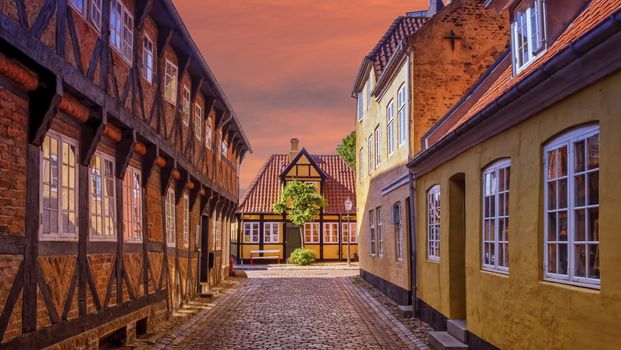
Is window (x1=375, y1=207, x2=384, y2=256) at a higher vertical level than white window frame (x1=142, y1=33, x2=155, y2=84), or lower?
lower

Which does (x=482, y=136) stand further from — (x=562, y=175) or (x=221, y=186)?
(x=221, y=186)

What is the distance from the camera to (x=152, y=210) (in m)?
12.7

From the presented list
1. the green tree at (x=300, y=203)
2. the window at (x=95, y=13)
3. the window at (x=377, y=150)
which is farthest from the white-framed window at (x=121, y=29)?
the green tree at (x=300, y=203)

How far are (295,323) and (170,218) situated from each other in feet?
12.4

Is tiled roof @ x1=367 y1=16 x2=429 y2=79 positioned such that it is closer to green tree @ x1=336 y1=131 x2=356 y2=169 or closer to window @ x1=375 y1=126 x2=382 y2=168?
window @ x1=375 y1=126 x2=382 y2=168

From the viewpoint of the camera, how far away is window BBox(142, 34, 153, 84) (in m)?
11.8

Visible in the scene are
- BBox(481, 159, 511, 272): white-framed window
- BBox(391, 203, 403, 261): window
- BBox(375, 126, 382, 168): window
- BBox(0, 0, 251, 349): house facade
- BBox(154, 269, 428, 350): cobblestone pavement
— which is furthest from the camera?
BBox(375, 126, 382, 168): window

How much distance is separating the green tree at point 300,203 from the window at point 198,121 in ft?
60.5

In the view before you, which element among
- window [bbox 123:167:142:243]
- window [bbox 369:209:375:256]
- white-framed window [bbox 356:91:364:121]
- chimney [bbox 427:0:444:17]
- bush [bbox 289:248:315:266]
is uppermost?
chimney [bbox 427:0:444:17]

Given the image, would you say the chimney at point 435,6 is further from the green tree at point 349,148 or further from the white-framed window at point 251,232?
the green tree at point 349,148

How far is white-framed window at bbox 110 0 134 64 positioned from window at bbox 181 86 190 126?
457cm

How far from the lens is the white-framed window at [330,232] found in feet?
127

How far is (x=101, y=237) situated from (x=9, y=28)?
13.1 feet

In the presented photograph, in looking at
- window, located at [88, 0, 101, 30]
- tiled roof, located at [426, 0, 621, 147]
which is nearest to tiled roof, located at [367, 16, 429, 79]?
tiled roof, located at [426, 0, 621, 147]
